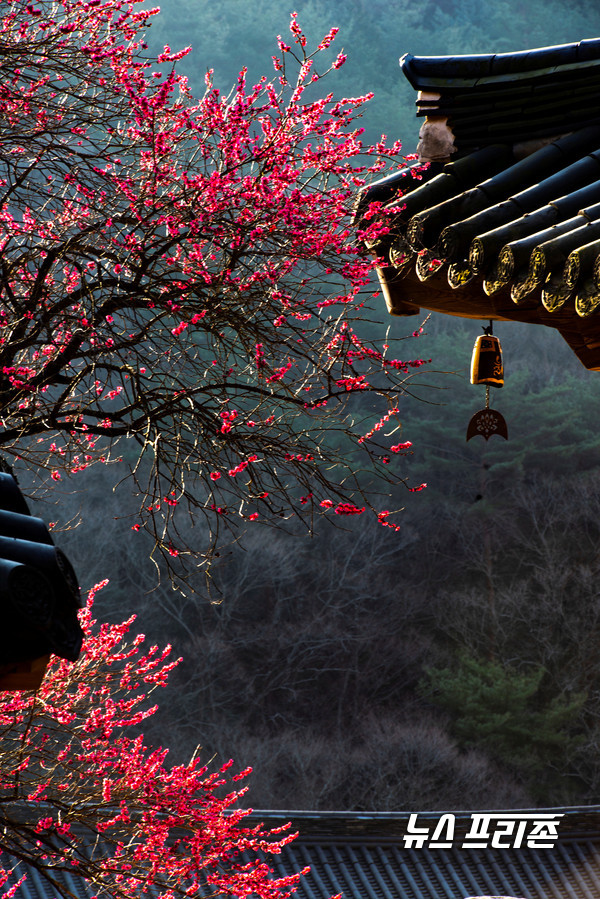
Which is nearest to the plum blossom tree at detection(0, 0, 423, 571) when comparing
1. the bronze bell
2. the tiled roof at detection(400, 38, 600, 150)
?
the tiled roof at detection(400, 38, 600, 150)

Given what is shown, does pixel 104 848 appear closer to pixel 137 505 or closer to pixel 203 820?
pixel 203 820

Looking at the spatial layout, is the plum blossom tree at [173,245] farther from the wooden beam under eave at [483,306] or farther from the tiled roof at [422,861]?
the tiled roof at [422,861]

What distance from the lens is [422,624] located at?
21188mm

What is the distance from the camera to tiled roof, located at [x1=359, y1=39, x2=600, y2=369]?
2.79 metres

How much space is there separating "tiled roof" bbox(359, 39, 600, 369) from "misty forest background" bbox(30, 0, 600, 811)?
14554 millimetres

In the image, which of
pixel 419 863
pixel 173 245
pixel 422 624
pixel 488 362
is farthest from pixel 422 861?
pixel 422 624

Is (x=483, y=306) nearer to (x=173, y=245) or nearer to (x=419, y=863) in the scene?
(x=173, y=245)

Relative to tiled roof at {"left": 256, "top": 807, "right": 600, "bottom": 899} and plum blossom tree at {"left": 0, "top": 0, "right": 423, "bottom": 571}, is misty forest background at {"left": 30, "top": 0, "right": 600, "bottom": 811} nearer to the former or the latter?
tiled roof at {"left": 256, "top": 807, "right": 600, "bottom": 899}

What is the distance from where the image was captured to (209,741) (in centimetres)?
1902

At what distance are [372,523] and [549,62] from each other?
1813cm

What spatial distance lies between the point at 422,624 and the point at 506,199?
18.4 metres

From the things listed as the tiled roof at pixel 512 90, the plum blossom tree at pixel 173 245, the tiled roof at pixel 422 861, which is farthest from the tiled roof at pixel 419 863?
the tiled roof at pixel 512 90

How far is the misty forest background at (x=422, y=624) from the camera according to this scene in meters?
17.9

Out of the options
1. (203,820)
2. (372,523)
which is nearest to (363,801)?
(372,523)
